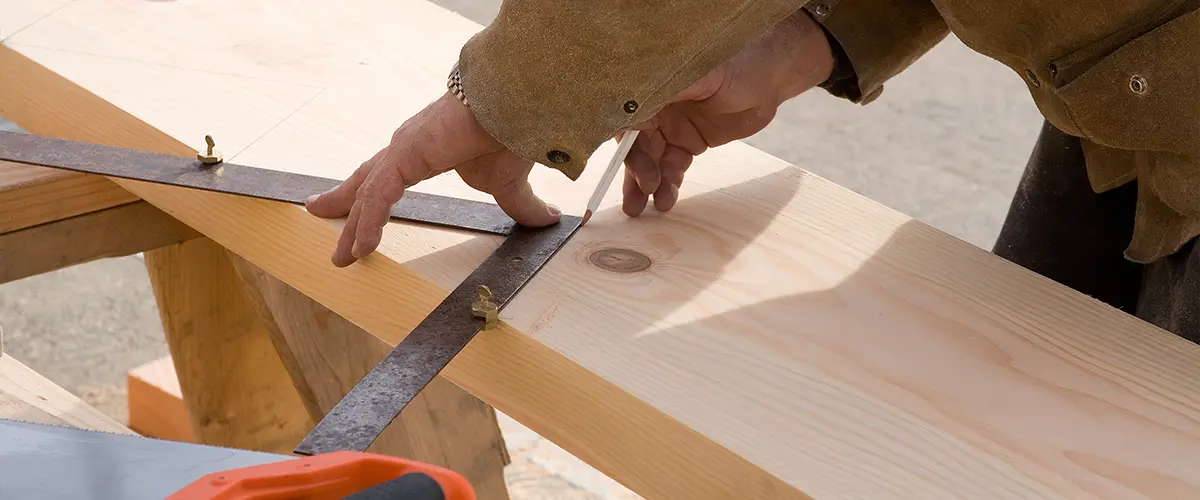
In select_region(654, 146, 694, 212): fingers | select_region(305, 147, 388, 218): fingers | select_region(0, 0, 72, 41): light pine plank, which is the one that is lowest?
select_region(305, 147, 388, 218): fingers

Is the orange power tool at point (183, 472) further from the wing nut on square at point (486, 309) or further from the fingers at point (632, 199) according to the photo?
the fingers at point (632, 199)

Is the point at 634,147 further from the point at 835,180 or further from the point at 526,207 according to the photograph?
the point at 835,180

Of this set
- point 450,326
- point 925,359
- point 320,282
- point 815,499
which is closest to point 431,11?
point 320,282

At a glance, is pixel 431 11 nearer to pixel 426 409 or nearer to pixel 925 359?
pixel 426 409

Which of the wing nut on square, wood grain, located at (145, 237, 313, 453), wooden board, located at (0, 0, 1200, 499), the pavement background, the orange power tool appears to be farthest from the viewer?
the pavement background

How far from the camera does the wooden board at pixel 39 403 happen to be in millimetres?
1439

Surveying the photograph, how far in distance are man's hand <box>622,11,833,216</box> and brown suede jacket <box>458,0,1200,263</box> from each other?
0.61 feet

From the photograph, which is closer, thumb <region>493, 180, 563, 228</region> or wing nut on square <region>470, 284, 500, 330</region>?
wing nut on square <region>470, 284, 500, 330</region>

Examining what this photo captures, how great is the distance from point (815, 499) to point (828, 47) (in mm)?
619

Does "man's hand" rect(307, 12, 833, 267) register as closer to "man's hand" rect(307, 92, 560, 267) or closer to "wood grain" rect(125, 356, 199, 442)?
"man's hand" rect(307, 92, 560, 267)

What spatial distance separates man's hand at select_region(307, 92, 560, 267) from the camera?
1072 mm

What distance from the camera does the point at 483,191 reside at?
118 cm

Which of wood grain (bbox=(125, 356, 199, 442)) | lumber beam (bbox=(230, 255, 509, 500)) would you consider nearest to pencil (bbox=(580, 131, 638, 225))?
lumber beam (bbox=(230, 255, 509, 500))

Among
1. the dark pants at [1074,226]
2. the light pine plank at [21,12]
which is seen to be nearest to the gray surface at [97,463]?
the light pine plank at [21,12]
